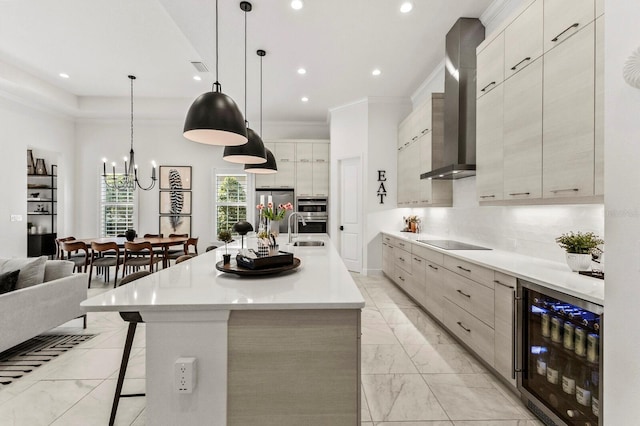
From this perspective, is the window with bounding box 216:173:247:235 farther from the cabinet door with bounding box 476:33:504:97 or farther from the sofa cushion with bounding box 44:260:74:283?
the cabinet door with bounding box 476:33:504:97

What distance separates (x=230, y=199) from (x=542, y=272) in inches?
242

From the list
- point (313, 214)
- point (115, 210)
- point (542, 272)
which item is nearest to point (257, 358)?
point (542, 272)

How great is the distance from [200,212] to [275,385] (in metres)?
6.15

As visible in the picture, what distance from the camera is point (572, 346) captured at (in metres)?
1.58

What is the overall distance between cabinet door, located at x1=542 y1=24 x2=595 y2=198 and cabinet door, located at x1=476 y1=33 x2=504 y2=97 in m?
0.56

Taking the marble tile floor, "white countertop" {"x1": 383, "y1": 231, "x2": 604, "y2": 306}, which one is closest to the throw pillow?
the marble tile floor

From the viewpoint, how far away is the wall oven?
6324 millimetres

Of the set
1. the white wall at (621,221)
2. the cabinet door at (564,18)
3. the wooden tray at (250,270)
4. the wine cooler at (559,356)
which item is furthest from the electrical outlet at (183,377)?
the cabinet door at (564,18)

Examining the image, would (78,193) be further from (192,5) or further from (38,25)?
(192,5)

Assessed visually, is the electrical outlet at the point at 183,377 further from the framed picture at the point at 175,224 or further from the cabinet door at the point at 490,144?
the framed picture at the point at 175,224

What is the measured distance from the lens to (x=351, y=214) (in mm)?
5926

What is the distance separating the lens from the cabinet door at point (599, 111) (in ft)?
5.38

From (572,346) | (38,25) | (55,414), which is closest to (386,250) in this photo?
(572,346)

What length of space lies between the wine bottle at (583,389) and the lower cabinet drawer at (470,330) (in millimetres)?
643
